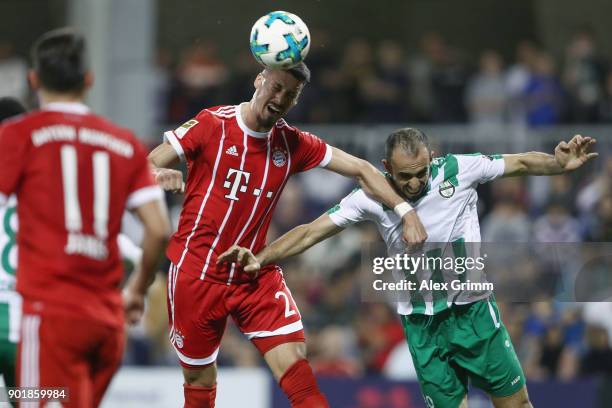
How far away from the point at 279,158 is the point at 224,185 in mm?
404

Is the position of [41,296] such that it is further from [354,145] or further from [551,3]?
[551,3]

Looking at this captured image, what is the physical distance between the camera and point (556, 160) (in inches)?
281

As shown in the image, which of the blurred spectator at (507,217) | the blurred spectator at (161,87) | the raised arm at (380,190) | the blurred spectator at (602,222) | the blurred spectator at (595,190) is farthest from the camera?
the blurred spectator at (161,87)

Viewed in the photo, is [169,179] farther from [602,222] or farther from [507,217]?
[507,217]

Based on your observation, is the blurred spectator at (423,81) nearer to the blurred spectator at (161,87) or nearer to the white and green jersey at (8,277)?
the blurred spectator at (161,87)

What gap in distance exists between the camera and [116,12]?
17.2 metres

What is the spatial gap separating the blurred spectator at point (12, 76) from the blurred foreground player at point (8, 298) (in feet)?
33.7

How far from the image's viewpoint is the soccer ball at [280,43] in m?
6.77

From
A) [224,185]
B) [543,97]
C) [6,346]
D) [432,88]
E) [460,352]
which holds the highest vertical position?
[432,88]

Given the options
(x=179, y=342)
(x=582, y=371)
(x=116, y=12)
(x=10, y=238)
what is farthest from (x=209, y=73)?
(x=10, y=238)

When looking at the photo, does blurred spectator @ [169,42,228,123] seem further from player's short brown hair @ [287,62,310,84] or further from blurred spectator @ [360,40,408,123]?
player's short brown hair @ [287,62,310,84]

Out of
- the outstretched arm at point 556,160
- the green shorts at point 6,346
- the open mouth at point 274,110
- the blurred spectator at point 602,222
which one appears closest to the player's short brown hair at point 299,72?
the open mouth at point 274,110

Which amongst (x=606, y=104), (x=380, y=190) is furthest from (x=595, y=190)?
(x=380, y=190)

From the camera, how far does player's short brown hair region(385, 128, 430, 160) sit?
692 cm
